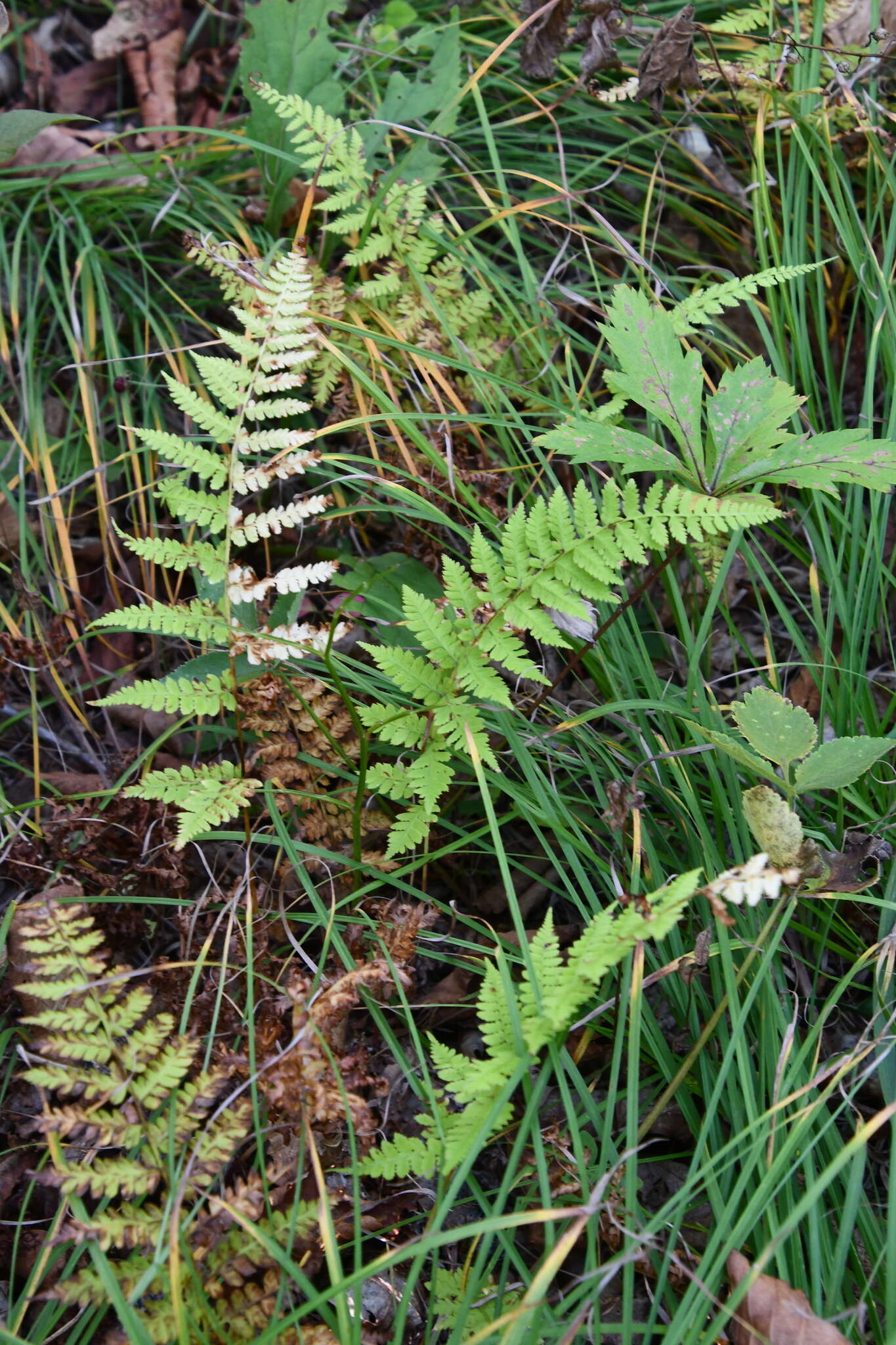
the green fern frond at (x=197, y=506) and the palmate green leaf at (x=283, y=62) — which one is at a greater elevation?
the palmate green leaf at (x=283, y=62)

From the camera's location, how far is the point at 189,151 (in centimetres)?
269

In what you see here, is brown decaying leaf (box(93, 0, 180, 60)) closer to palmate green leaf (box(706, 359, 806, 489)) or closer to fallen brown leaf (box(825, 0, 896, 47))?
fallen brown leaf (box(825, 0, 896, 47))

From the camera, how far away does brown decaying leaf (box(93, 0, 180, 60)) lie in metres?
3.13

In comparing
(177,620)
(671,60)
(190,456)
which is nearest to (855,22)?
(671,60)

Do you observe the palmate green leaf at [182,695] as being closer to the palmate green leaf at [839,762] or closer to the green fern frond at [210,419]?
the green fern frond at [210,419]

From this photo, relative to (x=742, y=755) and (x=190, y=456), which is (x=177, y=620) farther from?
(x=742, y=755)

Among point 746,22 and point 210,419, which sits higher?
point 746,22

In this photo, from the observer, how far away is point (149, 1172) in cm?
140

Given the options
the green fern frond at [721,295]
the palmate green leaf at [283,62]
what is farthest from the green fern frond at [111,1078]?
the palmate green leaf at [283,62]

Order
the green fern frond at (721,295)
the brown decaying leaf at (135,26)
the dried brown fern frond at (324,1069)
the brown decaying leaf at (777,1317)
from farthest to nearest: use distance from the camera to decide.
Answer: the brown decaying leaf at (135,26)
the green fern frond at (721,295)
the dried brown fern frond at (324,1069)
the brown decaying leaf at (777,1317)

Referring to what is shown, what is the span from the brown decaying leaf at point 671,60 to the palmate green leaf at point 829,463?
135 cm

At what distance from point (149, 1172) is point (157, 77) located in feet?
10.6

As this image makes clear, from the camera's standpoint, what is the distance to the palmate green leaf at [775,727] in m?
1.61

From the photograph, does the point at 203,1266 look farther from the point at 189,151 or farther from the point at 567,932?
the point at 189,151
